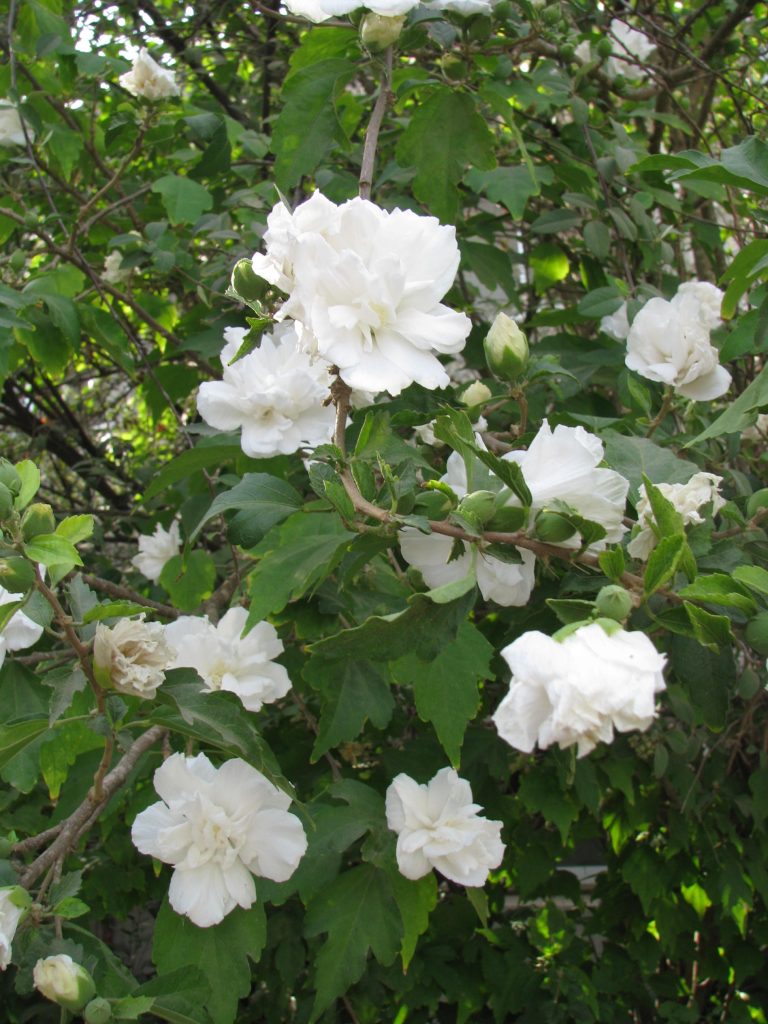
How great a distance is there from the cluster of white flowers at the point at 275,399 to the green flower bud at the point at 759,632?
53 centimetres

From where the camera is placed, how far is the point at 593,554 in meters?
0.89

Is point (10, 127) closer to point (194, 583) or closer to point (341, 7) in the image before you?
point (194, 583)

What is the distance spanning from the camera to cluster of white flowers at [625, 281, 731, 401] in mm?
1377

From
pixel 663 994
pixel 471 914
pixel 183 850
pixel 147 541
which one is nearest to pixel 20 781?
pixel 183 850

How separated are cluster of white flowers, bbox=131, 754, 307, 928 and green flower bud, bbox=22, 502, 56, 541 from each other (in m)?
0.33

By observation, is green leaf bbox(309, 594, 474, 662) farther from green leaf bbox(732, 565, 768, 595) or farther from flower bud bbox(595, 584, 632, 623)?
green leaf bbox(732, 565, 768, 595)

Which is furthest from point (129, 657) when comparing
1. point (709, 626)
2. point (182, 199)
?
point (182, 199)

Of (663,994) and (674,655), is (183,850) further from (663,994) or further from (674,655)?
(663,994)

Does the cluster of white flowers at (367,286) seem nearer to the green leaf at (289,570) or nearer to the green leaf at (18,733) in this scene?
the green leaf at (289,570)

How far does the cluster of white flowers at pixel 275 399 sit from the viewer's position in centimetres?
117

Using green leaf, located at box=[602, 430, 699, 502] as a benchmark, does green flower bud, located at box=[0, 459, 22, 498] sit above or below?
above

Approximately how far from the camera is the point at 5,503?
0.92 m

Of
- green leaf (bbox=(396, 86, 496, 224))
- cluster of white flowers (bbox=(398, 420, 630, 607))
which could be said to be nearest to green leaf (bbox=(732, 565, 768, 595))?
cluster of white flowers (bbox=(398, 420, 630, 607))

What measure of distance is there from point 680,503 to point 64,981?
0.76 meters
